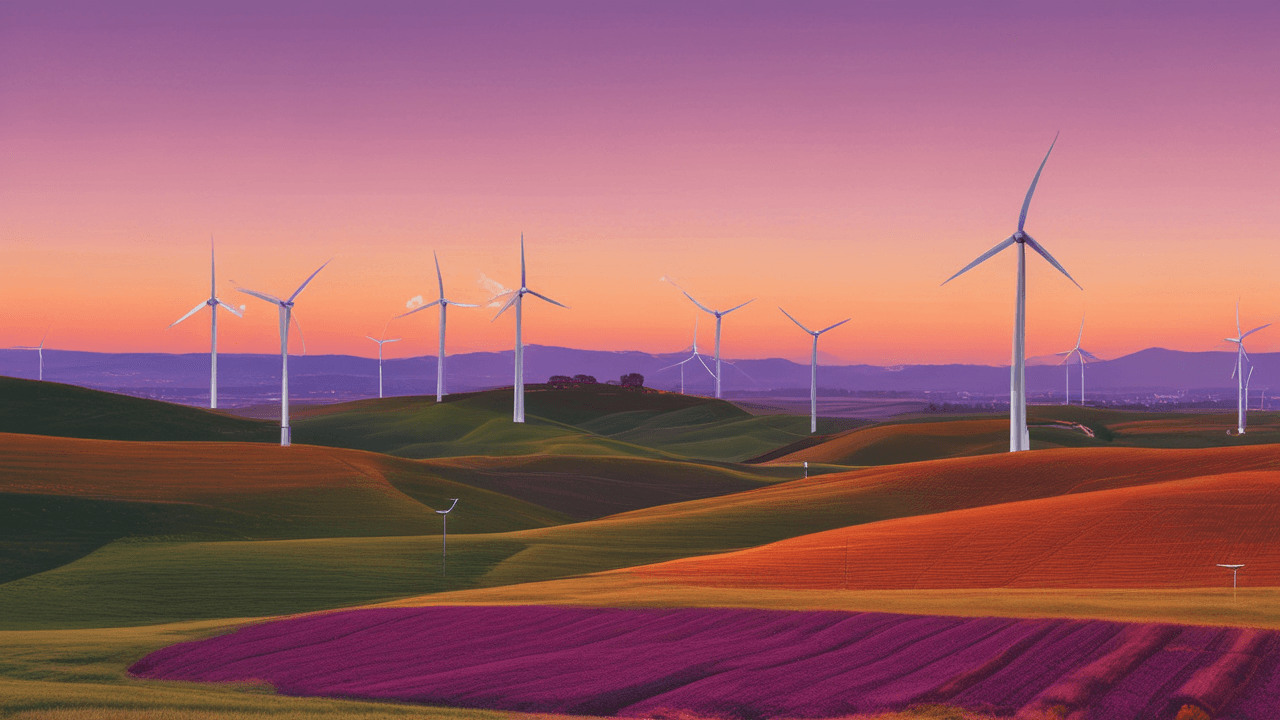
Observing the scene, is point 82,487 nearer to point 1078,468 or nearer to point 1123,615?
point 1123,615

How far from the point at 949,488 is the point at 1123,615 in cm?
3417

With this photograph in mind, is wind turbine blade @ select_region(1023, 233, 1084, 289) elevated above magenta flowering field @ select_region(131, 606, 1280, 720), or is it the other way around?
wind turbine blade @ select_region(1023, 233, 1084, 289)

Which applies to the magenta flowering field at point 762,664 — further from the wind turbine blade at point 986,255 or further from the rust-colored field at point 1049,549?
the wind turbine blade at point 986,255

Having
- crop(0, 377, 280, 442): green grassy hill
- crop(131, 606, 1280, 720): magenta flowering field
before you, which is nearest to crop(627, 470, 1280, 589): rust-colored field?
crop(131, 606, 1280, 720): magenta flowering field

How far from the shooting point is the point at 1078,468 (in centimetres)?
5288

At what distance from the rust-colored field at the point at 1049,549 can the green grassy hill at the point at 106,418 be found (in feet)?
211

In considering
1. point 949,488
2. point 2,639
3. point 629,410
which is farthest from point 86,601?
point 629,410

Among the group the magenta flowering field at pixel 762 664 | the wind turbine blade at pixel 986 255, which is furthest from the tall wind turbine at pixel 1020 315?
the magenta flowering field at pixel 762 664

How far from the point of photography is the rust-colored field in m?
27.5

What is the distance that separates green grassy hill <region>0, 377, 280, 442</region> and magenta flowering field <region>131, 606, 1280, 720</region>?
6938 cm

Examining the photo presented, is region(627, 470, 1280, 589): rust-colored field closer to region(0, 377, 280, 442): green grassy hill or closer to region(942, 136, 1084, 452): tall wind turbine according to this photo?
region(942, 136, 1084, 452): tall wind turbine

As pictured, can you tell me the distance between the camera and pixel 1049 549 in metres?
31.0

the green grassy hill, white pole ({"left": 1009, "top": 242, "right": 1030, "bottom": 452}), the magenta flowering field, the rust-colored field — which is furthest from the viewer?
the green grassy hill

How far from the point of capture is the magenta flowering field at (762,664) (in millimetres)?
15109
